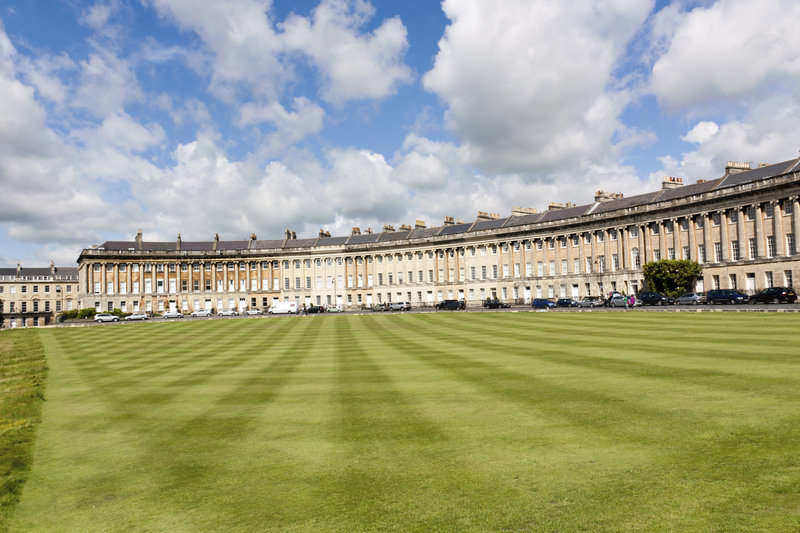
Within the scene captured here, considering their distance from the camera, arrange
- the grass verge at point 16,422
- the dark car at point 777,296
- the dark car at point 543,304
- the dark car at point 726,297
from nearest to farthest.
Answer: the grass verge at point 16,422
the dark car at point 777,296
the dark car at point 726,297
the dark car at point 543,304

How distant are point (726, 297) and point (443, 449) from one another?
52.0 metres

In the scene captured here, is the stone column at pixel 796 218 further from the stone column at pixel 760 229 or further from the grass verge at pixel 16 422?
the grass verge at pixel 16 422

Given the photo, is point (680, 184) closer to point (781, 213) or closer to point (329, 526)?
point (781, 213)

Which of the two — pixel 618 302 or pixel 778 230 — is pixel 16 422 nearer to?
pixel 618 302

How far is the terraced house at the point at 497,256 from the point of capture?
6109cm

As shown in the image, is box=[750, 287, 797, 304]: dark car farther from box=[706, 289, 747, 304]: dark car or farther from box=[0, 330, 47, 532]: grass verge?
box=[0, 330, 47, 532]: grass verge

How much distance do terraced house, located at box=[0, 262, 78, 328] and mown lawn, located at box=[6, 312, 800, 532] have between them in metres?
136

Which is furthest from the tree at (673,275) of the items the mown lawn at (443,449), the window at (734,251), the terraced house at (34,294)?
the terraced house at (34,294)

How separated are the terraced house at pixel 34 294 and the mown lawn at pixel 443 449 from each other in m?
136

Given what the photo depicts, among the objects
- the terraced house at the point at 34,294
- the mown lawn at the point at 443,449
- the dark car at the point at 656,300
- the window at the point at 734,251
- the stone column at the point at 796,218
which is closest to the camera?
the mown lawn at the point at 443,449

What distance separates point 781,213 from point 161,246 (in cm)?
10962

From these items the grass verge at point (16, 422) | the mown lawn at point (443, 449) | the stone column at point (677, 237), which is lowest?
the grass verge at point (16, 422)

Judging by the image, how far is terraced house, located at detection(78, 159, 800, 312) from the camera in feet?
200

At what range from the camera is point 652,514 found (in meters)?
5.38
